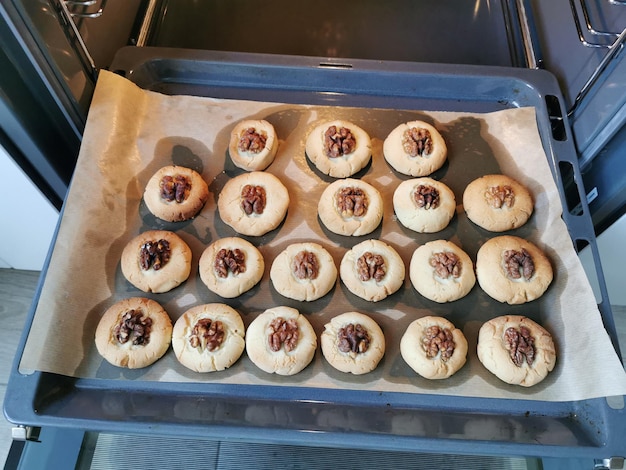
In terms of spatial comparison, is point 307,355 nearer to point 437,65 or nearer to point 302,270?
point 302,270

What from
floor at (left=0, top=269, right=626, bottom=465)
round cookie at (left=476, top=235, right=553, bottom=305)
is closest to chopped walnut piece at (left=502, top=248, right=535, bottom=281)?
round cookie at (left=476, top=235, right=553, bottom=305)

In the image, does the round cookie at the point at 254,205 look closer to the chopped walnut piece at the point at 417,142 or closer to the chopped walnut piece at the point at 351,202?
the chopped walnut piece at the point at 351,202

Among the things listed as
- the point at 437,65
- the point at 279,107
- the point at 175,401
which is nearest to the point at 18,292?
the point at 175,401

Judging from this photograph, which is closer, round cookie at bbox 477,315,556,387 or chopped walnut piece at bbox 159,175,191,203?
round cookie at bbox 477,315,556,387

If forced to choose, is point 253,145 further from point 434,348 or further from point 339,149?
point 434,348

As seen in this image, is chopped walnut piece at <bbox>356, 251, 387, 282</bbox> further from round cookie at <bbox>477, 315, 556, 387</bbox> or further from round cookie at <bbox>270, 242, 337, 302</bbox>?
round cookie at <bbox>477, 315, 556, 387</bbox>

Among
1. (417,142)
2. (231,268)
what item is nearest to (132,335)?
(231,268)
